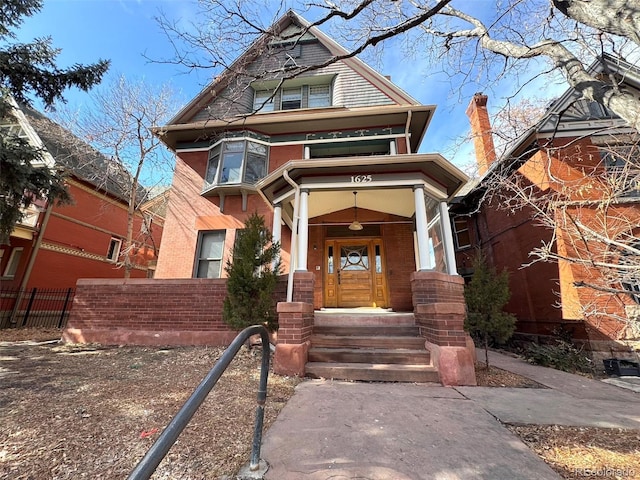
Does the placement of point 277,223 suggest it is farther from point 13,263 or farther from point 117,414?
point 13,263

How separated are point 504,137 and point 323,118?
5.50 metres

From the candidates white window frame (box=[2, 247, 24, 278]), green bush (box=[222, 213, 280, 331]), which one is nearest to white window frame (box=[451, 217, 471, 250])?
green bush (box=[222, 213, 280, 331])

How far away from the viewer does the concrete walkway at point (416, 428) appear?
2.02m

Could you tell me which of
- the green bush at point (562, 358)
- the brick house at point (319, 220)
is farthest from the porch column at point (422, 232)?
the green bush at point (562, 358)

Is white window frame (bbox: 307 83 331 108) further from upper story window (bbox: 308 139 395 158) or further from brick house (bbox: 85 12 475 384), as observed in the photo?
upper story window (bbox: 308 139 395 158)

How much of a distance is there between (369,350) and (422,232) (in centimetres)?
256

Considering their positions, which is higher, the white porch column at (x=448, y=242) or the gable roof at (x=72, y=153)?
the gable roof at (x=72, y=153)

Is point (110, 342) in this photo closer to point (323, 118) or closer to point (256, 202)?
point (256, 202)

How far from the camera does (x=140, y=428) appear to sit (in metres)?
2.62

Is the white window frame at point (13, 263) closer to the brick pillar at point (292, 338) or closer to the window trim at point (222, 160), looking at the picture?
the window trim at point (222, 160)

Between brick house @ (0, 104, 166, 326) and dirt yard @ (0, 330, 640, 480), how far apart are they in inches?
372

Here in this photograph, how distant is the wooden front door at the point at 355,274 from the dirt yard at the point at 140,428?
3.99m

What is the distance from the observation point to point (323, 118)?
9188 millimetres

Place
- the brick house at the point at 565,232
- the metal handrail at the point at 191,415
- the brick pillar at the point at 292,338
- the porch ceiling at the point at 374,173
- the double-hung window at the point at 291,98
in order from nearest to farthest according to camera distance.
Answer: the metal handrail at the point at 191,415, the brick pillar at the point at 292,338, the porch ceiling at the point at 374,173, the brick house at the point at 565,232, the double-hung window at the point at 291,98
